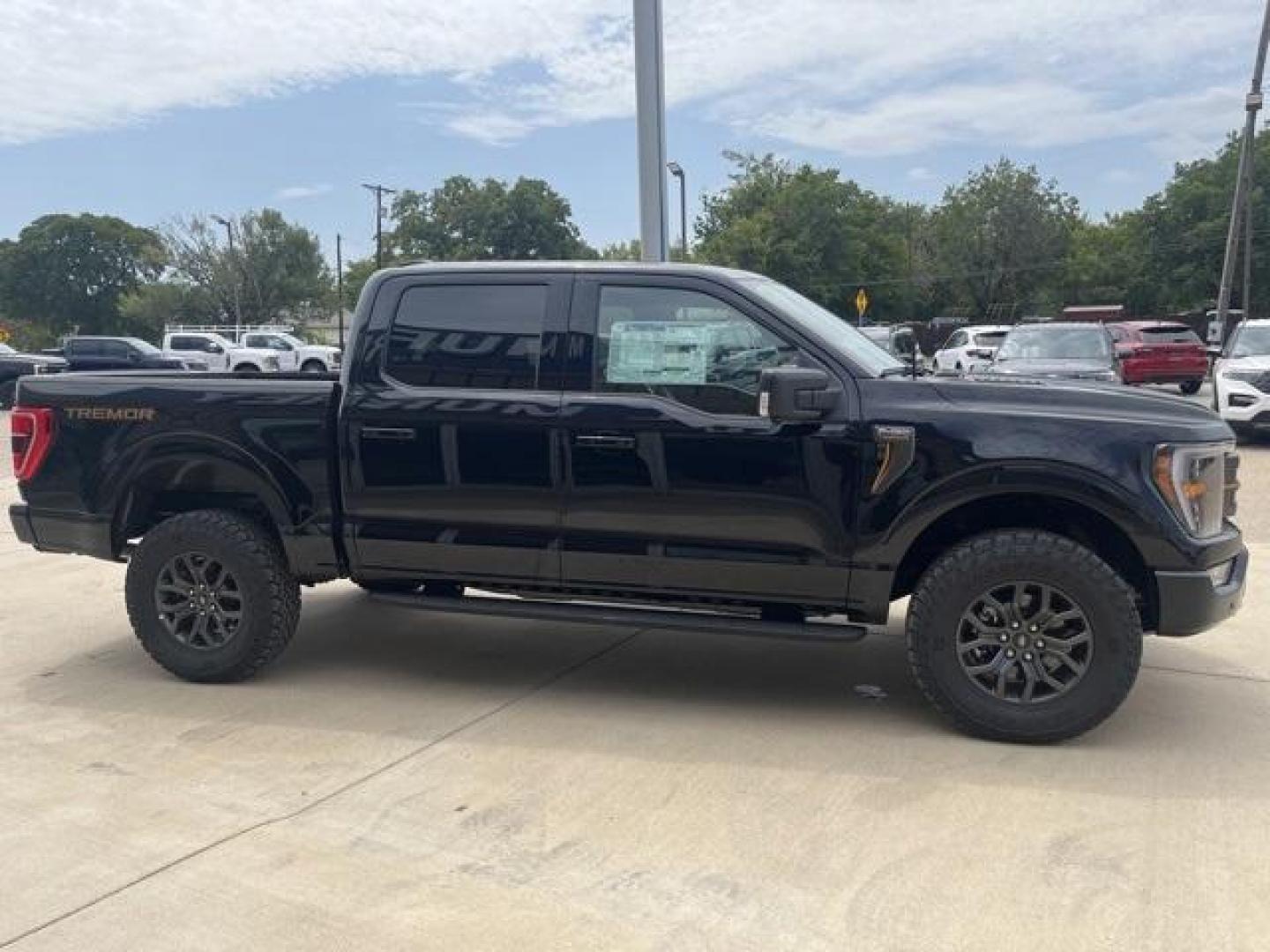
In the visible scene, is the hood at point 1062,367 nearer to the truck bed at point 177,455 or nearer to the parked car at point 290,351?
the truck bed at point 177,455

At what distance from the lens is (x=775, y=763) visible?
4.27 metres

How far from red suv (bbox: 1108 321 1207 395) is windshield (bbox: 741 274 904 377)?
62.4ft

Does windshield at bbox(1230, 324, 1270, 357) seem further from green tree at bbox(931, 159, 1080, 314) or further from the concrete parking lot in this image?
green tree at bbox(931, 159, 1080, 314)

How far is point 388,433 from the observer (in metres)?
4.97

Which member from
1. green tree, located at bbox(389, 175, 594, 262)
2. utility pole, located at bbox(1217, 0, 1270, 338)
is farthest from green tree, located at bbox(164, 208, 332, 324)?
utility pole, located at bbox(1217, 0, 1270, 338)

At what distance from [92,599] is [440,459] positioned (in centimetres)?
347

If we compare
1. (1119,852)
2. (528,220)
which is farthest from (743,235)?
(1119,852)

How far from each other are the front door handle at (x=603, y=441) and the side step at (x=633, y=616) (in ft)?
2.34

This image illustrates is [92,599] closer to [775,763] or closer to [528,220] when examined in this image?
[775,763]

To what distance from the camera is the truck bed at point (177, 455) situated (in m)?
5.12

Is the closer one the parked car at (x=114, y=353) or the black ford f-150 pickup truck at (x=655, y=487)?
the black ford f-150 pickup truck at (x=655, y=487)

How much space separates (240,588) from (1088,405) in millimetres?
3757

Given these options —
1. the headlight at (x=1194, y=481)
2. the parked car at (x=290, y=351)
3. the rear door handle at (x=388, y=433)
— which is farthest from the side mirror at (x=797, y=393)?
the parked car at (x=290, y=351)

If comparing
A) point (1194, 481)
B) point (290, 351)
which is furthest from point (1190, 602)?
point (290, 351)
